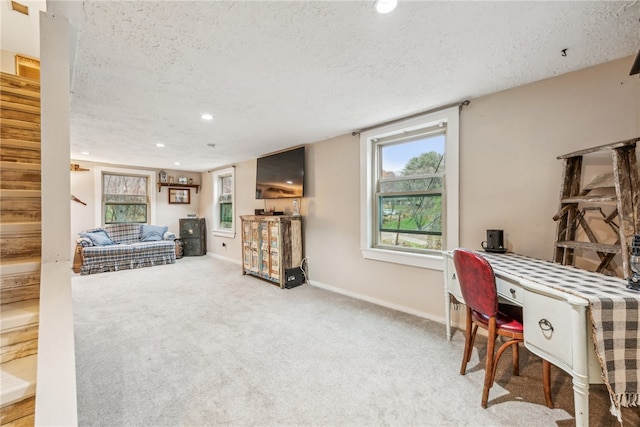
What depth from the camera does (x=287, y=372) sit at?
187 centimetres

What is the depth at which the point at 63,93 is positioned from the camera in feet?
4.43

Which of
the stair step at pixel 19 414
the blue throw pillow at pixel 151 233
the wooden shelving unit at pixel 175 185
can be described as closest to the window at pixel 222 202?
the wooden shelving unit at pixel 175 185

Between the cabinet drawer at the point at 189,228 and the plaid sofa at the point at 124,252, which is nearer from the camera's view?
the plaid sofa at the point at 124,252

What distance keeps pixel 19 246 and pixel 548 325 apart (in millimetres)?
2966

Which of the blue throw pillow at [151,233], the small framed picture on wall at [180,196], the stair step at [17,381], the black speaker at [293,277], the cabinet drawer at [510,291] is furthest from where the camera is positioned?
the small framed picture on wall at [180,196]

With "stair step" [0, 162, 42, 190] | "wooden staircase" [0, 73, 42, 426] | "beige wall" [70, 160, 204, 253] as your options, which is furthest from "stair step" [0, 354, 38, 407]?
"beige wall" [70, 160, 204, 253]

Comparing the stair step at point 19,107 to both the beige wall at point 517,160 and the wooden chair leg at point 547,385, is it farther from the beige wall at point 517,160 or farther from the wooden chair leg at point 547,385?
the wooden chair leg at point 547,385

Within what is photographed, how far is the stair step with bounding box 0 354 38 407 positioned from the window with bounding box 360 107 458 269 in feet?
9.33

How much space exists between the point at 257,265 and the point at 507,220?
11.7 feet

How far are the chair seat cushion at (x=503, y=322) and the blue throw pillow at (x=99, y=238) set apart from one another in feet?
21.1

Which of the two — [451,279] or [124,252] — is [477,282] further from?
[124,252]

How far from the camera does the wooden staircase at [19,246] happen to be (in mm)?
1004

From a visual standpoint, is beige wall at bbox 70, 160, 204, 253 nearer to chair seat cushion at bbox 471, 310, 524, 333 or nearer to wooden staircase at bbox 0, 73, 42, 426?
wooden staircase at bbox 0, 73, 42, 426

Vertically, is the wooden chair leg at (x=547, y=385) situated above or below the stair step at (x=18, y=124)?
below
